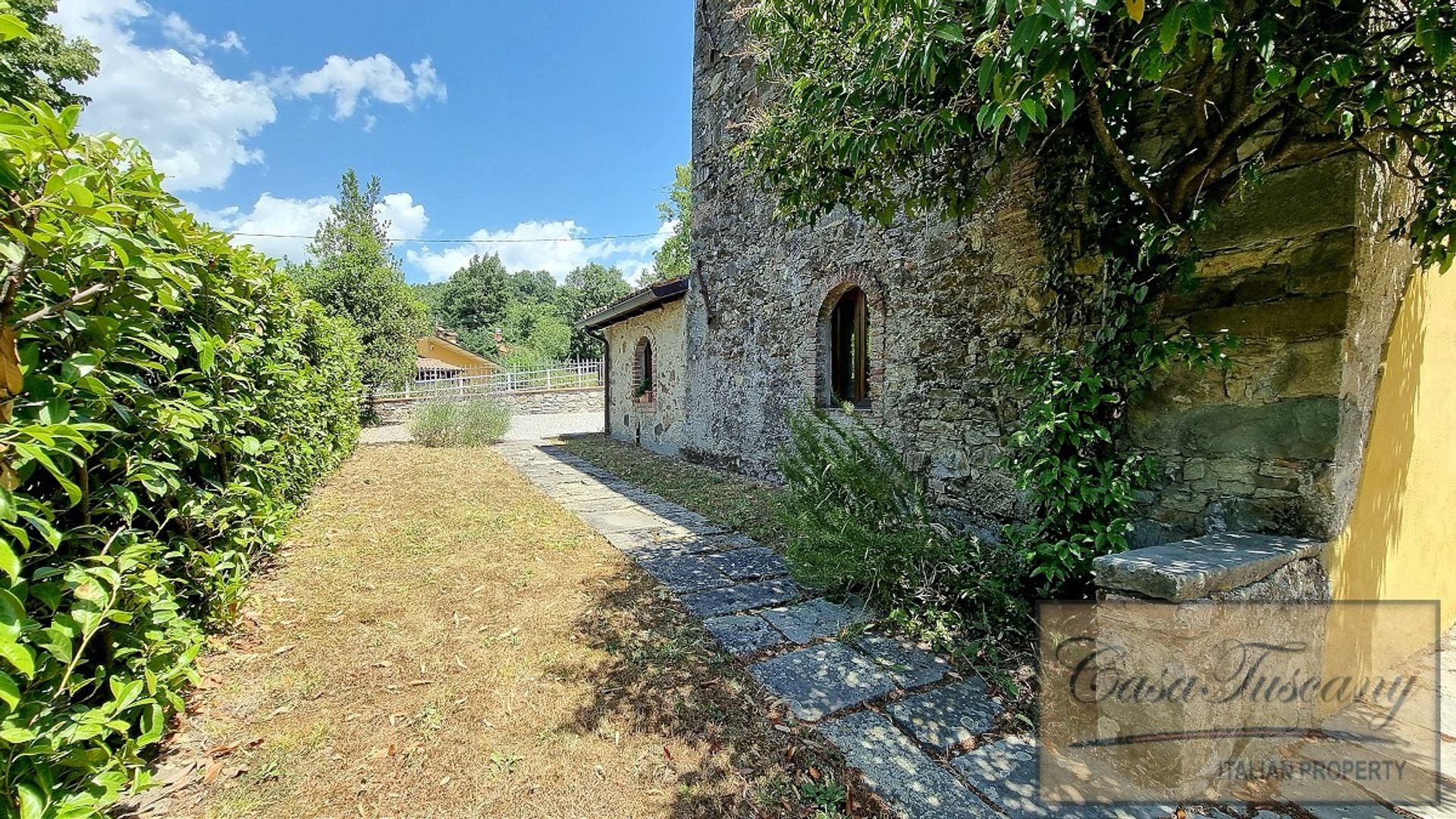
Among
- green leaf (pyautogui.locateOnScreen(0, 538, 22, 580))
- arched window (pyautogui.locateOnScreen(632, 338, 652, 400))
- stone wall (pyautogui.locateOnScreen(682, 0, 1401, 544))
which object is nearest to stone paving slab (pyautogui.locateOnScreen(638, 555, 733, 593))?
stone wall (pyautogui.locateOnScreen(682, 0, 1401, 544))

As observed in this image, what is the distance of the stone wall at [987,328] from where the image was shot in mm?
2287

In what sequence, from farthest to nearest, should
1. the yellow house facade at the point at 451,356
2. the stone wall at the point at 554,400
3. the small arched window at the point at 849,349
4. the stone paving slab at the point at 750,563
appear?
the yellow house facade at the point at 451,356
the stone wall at the point at 554,400
the small arched window at the point at 849,349
the stone paving slab at the point at 750,563

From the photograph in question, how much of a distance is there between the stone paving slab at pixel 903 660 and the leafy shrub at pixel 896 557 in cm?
13

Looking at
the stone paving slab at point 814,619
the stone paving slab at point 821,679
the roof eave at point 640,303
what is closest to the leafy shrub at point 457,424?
the roof eave at point 640,303

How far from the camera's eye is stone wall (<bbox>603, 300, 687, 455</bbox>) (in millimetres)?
9422

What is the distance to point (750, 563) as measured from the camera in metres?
4.18

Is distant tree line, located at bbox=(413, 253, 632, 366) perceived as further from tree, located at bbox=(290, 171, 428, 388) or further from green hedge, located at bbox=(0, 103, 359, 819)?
green hedge, located at bbox=(0, 103, 359, 819)

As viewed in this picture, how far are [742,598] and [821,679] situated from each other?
0.99 metres

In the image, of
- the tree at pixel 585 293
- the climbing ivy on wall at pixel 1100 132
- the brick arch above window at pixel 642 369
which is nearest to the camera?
the climbing ivy on wall at pixel 1100 132

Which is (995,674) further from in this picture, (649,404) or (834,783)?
(649,404)

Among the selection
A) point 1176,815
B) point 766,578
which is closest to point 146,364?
point 766,578

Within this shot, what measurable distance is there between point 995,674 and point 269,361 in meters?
4.42

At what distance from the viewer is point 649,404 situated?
10.6 metres

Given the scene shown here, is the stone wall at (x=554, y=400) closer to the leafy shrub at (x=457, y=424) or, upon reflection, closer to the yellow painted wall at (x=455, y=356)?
the leafy shrub at (x=457, y=424)
